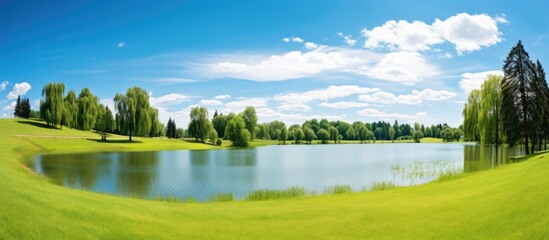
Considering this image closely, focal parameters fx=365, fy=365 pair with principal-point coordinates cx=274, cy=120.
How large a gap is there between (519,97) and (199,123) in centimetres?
8038

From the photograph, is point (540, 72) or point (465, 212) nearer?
point (465, 212)

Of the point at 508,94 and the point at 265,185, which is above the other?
the point at 508,94

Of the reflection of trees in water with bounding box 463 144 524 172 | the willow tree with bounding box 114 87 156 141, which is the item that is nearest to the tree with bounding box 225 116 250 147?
the willow tree with bounding box 114 87 156 141

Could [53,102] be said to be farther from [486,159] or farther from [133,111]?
[486,159]

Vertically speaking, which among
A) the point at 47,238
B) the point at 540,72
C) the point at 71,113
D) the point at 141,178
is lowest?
the point at 141,178

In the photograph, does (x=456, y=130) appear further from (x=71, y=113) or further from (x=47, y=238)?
(x=47, y=238)

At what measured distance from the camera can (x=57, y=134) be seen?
80.5 meters

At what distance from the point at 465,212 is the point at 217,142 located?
98.9m

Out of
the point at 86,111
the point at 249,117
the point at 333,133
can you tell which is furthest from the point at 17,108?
the point at 333,133

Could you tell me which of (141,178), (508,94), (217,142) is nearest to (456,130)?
(217,142)

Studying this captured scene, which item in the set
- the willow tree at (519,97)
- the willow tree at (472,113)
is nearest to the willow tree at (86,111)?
the willow tree at (472,113)

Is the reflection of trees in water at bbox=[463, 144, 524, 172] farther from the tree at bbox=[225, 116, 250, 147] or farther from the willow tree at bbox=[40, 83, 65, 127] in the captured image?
the willow tree at bbox=[40, 83, 65, 127]

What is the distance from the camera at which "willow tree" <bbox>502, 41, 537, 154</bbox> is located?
4365 cm

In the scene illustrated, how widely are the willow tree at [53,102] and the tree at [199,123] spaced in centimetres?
3257
